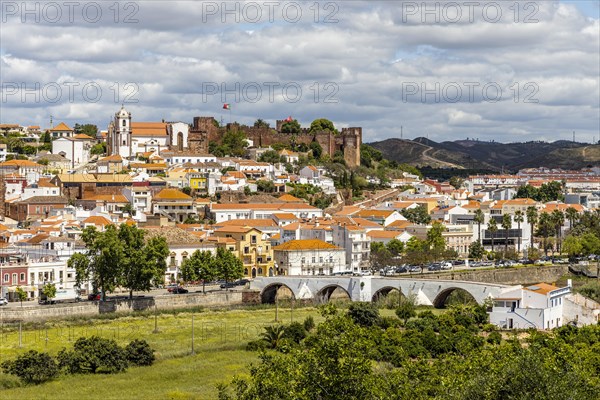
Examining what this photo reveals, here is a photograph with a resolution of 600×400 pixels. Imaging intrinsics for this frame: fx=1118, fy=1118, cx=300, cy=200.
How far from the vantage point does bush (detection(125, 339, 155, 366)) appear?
145ft

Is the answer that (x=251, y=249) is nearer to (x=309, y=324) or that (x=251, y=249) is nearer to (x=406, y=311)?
(x=406, y=311)

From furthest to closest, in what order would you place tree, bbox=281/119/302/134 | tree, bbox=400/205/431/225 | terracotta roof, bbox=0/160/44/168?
1. tree, bbox=281/119/302/134
2. terracotta roof, bbox=0/160/44/168
3. tree, bbox=400/205/431/225

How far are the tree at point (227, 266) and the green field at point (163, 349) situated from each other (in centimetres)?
469

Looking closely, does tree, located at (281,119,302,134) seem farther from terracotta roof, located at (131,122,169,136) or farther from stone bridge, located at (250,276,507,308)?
stone bridge, located at (250,276,507,308)

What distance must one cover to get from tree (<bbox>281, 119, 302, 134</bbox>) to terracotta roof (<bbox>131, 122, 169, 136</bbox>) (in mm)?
14562

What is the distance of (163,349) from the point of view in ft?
155

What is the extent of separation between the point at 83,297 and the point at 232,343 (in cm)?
1542

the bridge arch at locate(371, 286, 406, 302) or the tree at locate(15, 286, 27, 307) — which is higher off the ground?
the tree at locate(15, 286, 27, 307)

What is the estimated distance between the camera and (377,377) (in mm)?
26609

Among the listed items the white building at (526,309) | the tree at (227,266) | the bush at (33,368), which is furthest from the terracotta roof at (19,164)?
the bush at (33,368)

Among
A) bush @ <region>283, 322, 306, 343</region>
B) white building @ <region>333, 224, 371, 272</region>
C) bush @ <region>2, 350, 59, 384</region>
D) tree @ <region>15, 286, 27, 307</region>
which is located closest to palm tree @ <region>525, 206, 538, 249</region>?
white building @ <region>333, 224, 371, 272</region>

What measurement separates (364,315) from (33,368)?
1780 centimetres

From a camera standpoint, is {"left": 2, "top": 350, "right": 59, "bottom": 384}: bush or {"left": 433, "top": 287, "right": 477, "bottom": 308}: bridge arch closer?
{"left": 2, "top": 350, "right": 59, "bottom": 384}: bush

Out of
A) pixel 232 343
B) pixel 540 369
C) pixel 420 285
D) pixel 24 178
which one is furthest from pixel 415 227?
pixel 540 369
